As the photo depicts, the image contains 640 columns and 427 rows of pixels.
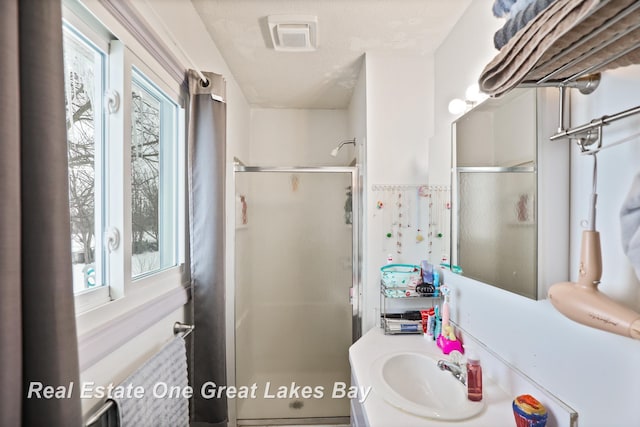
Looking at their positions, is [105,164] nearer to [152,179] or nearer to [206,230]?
[152,179]

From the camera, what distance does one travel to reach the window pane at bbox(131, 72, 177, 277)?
123 centimetres

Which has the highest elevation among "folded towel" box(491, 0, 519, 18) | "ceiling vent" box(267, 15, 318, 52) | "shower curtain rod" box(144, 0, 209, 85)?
"ceiling vent" box(267, 15, 318, 52)

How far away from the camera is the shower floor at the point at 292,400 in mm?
2178

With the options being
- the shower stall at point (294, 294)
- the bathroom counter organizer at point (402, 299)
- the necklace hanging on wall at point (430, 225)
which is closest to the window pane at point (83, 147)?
the shower stall at point (294, 294)

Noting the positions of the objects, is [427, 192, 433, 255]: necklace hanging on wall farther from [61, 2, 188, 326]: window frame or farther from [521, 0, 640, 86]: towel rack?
[61, 2, 188, 326]: window frame

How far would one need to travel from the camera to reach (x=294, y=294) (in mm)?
2240

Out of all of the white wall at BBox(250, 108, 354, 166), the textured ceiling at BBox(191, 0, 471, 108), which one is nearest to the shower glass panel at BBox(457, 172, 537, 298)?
the textured ceiling at BBox(191, 0, 471, 108)

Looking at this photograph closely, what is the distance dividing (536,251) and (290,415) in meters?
2.01

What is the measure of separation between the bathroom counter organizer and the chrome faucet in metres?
0.40

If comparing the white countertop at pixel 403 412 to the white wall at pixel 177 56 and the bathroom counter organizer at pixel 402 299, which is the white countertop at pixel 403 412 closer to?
the bathroom counter organizer at pixel 402 299

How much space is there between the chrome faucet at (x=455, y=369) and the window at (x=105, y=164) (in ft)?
3.89

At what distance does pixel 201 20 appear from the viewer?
1513 mm

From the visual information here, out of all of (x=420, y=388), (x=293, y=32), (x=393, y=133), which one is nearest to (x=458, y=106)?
(x=393, y=133)

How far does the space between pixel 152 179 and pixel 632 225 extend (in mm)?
1548
